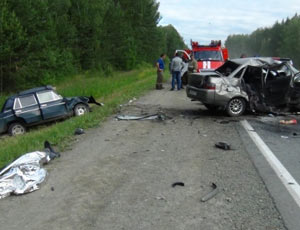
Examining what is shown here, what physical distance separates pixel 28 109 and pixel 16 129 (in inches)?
37.2

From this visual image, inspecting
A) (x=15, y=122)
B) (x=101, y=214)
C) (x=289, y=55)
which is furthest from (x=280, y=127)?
(x=289, y=55)

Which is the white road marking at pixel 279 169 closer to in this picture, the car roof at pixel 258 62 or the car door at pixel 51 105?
the car roof at pixel 258 62

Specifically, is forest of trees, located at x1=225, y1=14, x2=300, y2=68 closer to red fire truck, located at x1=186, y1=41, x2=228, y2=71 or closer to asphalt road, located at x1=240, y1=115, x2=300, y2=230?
red fire truck, located at x1=186, y1=41, x2=228, y2=71

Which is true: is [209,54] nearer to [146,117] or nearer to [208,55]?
[208,55]

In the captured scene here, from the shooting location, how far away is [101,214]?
14.4ft

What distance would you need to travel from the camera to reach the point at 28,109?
50.0 ft

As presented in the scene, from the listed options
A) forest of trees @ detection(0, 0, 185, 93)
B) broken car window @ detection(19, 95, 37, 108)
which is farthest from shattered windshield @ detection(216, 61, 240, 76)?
forest of trees @ detection(0, 0, 185, 93)

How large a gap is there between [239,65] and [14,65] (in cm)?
2040

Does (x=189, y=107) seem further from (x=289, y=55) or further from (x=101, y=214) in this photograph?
(x=289, y=55)

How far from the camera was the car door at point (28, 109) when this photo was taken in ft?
49.5

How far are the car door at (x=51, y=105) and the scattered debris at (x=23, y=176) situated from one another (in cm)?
935

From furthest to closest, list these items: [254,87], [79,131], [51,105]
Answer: [51,105], [254,87], [79,131]

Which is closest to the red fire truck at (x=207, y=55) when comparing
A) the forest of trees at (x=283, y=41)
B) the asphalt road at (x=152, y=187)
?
the asphalt road at (x=152, y=187)

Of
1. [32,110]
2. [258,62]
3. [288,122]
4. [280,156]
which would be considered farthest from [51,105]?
[280,156]
